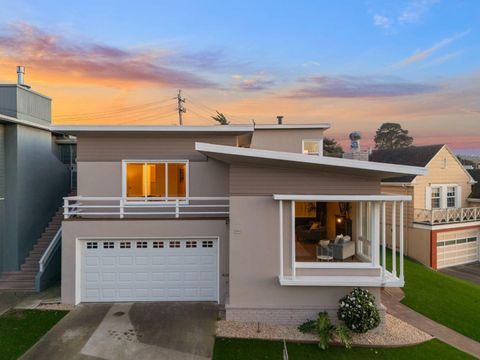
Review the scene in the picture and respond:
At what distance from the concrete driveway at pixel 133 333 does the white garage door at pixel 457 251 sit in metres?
17.8

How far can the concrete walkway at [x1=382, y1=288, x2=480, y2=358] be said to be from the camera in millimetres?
8323

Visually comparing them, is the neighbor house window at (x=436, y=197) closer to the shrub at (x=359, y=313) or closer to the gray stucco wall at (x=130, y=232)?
the shrub at (x=359, y=313)

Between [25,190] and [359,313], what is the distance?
13245mm

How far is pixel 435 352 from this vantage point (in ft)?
25.8

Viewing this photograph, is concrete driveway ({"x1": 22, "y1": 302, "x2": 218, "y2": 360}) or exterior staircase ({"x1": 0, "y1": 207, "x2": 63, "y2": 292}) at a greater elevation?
exterior staircase ({"x1": 0, "y1": 207, "x2": 63, "y2": 292})

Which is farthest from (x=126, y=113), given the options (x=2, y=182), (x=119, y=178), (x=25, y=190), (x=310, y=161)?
(x=310, y=161)

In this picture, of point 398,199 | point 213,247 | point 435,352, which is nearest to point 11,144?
point 213,247

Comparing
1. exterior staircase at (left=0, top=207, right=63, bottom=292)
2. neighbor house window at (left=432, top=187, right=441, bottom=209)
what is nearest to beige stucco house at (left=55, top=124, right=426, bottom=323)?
exterior staircase at (left=0, top=207, right=63, bottom=292)

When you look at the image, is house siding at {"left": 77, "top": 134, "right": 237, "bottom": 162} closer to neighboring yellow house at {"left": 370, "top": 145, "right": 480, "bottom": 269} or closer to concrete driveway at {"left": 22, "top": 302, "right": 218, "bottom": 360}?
concrete driveway at {"left": 22, "top": 302, "right": 218, "bottom": 360}

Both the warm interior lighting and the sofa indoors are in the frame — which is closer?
the sofa indoors

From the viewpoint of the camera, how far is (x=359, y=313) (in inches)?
331

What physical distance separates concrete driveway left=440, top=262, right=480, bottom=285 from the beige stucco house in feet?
38.0

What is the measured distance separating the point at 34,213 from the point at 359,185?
43.2 ft

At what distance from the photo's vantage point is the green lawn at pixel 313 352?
761 centimetres
